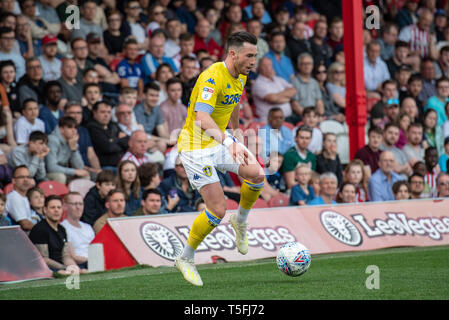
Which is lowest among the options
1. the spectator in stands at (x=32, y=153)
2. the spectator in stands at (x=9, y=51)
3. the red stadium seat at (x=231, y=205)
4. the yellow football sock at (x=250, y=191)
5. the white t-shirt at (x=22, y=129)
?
the red stadium seat at (x=231, y=205)

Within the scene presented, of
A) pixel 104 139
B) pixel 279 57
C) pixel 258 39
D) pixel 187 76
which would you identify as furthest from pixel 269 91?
pixel 104 139

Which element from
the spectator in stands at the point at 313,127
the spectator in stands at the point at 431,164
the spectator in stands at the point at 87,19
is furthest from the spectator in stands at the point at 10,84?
the spectator in stands at the point at 431,164

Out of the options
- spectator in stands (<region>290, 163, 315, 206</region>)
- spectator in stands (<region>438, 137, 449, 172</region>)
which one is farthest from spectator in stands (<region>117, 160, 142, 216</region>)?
spectator in stands (<region>438, 137, 449, 172</region>)

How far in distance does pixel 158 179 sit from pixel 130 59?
3.18m

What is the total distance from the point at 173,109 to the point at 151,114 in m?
0.44

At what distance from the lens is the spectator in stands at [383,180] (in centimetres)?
1263

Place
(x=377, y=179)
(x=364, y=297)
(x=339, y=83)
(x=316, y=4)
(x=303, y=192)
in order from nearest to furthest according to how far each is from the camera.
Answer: (x=364, y=297) < (x=303, y=192) < (x=377, y=179) < (x=339, y=83) < (x=316, y=4)

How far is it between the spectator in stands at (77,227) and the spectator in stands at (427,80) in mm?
8933

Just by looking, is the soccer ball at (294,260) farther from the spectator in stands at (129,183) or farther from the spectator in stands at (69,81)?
the spectator in stands at (69,81)

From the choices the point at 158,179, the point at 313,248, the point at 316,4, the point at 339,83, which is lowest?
the point at 313,248

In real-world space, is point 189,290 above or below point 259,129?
below

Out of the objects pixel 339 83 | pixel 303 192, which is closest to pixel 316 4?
pixel 339 83

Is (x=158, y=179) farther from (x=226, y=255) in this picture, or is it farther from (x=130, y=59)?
(x=130, y=59)

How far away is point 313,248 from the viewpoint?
34.4 feet
